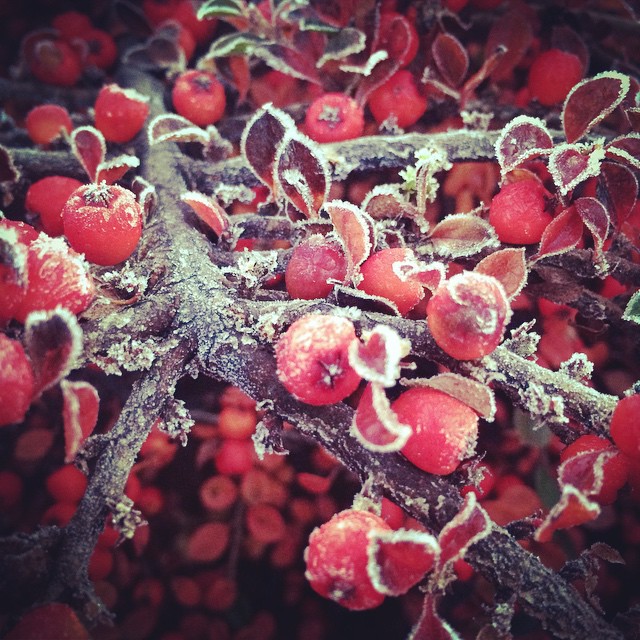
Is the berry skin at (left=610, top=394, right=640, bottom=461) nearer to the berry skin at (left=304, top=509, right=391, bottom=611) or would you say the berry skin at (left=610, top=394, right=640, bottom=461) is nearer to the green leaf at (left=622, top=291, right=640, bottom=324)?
the green leaf at (left=622, top=291, right=640, bottom=324)

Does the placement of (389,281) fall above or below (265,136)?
below

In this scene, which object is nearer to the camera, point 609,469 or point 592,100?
point 609,469

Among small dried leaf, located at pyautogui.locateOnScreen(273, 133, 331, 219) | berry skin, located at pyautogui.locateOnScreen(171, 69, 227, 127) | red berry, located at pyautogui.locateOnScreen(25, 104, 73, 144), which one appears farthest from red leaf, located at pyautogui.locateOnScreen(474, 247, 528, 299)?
red berry, located at pyautogui.locateOnScreen(25, 104, 73, 144)

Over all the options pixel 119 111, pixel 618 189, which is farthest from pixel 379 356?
pixel 119 111

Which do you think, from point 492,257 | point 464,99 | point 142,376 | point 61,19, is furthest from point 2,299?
point 61,19

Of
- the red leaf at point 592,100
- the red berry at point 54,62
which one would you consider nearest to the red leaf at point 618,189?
the red leaf at point 592,100

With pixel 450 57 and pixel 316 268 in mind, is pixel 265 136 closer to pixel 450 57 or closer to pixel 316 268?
pixel 316 268
